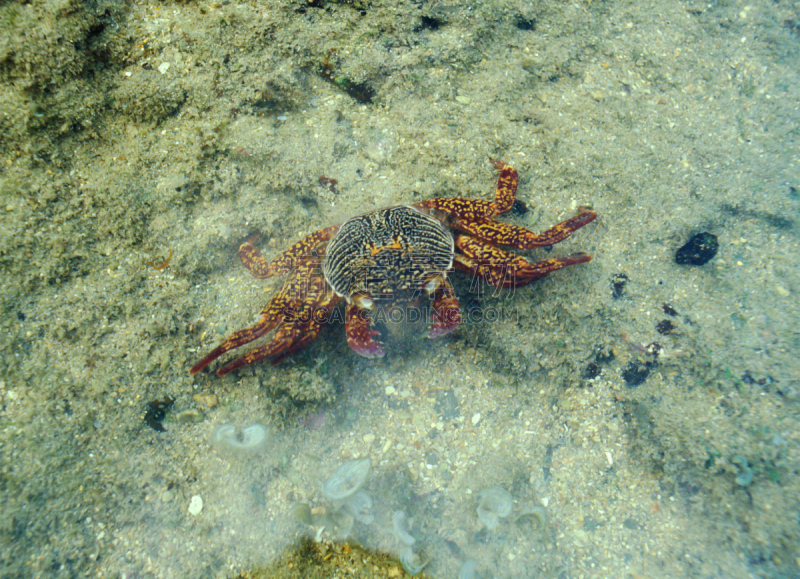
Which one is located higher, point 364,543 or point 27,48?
point 27,48

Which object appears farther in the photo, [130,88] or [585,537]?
[130,88]

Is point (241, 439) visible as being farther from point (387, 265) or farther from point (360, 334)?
point (387, 265)

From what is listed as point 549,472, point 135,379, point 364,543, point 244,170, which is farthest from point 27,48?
point 549,472

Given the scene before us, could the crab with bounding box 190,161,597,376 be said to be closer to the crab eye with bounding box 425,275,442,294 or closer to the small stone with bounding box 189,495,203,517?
the crab eye with bounding box 425,275,442,294

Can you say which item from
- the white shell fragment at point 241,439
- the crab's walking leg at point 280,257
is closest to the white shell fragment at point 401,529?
the white shell fragment at point 241,439

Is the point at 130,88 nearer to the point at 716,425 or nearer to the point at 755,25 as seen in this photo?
the point at 716,425

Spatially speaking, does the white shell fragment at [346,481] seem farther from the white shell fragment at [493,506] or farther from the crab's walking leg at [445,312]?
the crab's walking leg at [445,312]

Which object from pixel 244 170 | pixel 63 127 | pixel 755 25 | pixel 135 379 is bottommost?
pixel 135 379

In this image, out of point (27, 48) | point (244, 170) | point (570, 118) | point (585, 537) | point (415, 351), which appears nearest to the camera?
point (585, 537)
